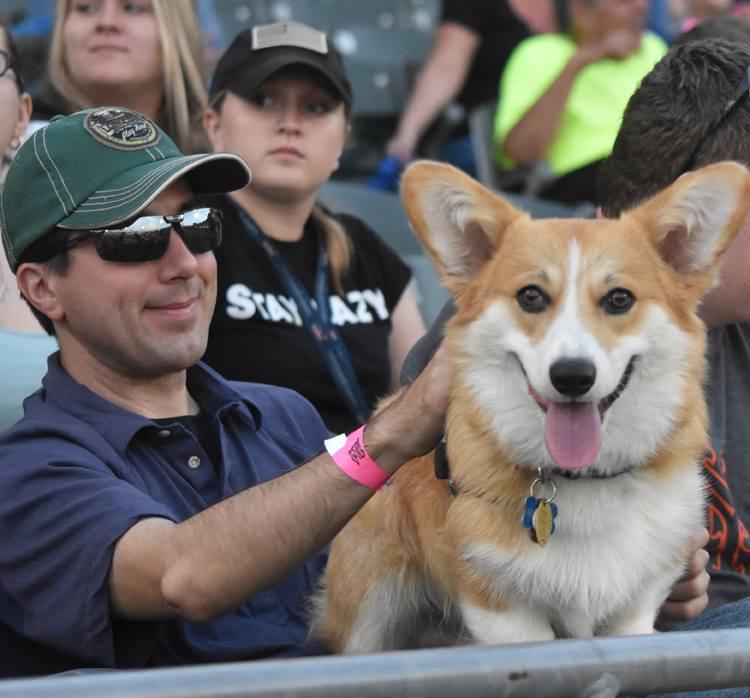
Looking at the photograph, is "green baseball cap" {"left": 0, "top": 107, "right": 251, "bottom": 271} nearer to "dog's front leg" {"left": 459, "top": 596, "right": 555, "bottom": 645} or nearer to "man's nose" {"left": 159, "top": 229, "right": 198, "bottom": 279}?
"man's nose" {"left": 159, "top": 229, "right": 198, "bottom": 279}

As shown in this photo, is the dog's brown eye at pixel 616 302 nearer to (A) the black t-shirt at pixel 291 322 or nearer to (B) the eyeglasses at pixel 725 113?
(B) the eyeglasses at pixel 725 113

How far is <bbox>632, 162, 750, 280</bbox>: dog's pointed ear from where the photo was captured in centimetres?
223

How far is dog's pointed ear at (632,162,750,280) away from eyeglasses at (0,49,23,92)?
1.82m

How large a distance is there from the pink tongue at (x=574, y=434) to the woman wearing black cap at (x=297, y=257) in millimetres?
1574

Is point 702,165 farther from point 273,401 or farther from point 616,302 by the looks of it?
point 273,401

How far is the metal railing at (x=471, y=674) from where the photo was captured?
163 cm

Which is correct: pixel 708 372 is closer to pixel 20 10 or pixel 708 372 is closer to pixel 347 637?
pixel 347 637

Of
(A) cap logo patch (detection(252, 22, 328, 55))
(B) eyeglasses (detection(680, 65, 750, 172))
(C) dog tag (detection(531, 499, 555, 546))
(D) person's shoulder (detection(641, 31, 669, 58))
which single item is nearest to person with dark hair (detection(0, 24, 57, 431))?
(A) cap logo patch (detection(252, 22, 328, 55))

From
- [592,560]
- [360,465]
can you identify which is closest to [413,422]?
[360,465]

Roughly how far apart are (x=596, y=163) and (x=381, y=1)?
1557 millimetres

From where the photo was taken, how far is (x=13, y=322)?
10.6 ft

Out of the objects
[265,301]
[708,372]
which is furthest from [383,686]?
[265,301]

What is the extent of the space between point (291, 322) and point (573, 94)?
2.56 meters

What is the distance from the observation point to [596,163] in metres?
5.87
